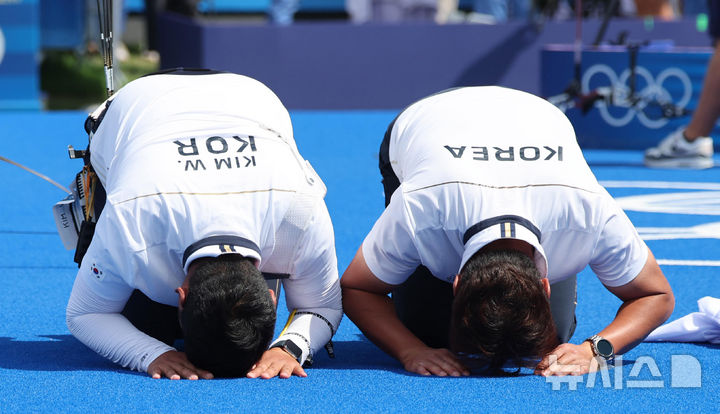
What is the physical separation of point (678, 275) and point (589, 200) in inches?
76.3

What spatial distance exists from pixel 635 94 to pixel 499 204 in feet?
20.7

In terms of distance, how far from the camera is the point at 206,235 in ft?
9.91

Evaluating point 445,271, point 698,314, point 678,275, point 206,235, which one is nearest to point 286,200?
point 206,235

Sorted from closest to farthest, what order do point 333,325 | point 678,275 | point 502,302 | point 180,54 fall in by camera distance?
point 502,302, point 333,325, point 678,275, point 180,54

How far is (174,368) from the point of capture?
3203 mm

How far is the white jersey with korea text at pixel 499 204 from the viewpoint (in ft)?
10.4

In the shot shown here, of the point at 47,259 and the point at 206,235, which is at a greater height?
the point at 206,235

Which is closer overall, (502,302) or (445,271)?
(502,302)

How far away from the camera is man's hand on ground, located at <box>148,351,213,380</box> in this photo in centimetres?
319

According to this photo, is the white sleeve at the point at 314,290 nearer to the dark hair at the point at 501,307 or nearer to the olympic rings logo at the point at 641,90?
the dark hair at the point at 501,307

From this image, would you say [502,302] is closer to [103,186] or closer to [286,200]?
[286,200]

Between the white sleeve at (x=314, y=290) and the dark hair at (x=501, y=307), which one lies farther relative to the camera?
the white sleeve at (x=314, y=290)

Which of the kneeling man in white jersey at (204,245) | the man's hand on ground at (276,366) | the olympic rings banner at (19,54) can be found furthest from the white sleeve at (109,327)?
the olympic rings banner at (19,54)

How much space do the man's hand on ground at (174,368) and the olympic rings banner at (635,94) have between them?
21.0ft
